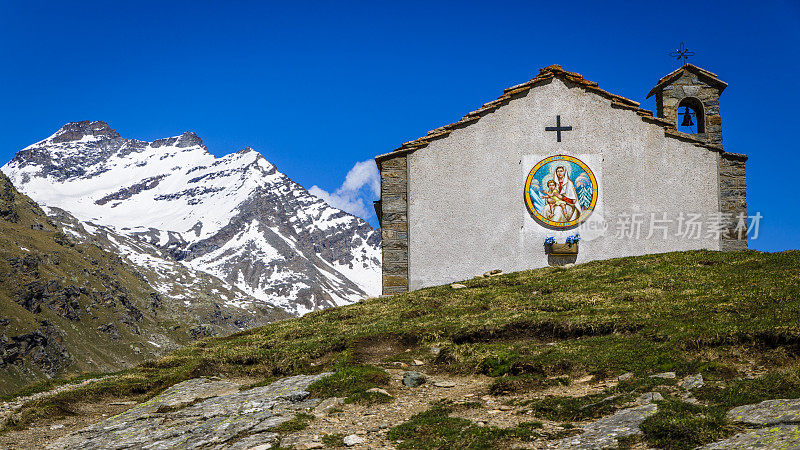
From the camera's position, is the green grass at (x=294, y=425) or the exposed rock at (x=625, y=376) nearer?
the green grass at (x=294, y=425)

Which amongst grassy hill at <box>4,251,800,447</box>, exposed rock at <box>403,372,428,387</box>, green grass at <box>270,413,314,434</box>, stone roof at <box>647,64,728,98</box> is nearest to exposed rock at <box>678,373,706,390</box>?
grassy hill at <box>4,251,800,447</box>

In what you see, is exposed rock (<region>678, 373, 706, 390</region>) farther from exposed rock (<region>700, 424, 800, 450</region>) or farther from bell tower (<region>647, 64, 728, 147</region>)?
bell tower (<region>647, 64, 728, 147</region>)

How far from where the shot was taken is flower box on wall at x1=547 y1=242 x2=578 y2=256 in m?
29.4

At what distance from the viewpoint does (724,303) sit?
1691 centimetres

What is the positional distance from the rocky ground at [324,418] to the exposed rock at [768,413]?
1 centimetres

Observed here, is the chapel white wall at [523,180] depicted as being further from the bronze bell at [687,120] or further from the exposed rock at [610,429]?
the exposed rock at [610,429]

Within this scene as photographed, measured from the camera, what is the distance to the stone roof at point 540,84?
3017 cm

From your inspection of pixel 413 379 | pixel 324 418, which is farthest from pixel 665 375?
pixel 324 418

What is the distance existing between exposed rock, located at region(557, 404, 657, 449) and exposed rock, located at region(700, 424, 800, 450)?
135cm

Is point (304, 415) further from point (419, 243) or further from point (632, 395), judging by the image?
point (419, 243)

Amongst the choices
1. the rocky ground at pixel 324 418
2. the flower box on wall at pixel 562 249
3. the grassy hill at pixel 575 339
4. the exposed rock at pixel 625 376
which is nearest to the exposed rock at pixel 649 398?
the rocky ground at pixel 324 418

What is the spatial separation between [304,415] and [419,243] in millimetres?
17258

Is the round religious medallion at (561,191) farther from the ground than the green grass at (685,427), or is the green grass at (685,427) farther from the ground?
the round religious medallion at (561,191)

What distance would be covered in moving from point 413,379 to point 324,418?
2.70 metres
